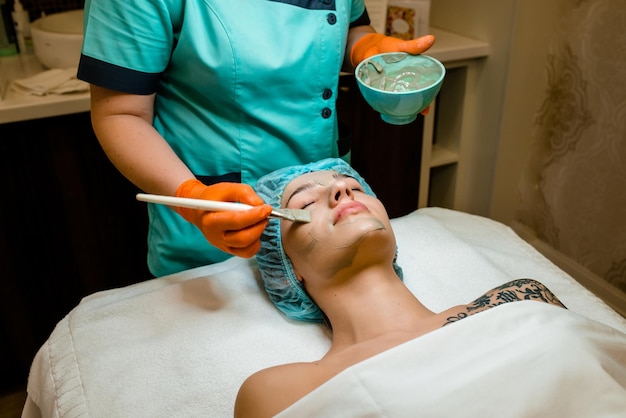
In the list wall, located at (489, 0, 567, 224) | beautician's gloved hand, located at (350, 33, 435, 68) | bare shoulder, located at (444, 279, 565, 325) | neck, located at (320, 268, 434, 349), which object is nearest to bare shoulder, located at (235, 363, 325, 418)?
neck, located at (320, 268, 434, 349)

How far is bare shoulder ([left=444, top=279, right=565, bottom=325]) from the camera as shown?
3.48 feet

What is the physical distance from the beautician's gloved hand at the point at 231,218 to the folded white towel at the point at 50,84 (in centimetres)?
Result: 93

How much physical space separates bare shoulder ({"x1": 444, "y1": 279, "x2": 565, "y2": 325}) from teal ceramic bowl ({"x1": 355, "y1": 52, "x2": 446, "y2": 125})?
1.24ft

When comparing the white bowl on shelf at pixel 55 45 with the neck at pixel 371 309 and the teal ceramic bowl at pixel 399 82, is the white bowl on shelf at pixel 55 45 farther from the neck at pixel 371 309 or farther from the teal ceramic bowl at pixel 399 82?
the neck at pixel 371 309

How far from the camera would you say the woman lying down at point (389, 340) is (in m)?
0.85

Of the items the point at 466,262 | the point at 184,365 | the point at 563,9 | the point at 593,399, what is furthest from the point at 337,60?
the point at 563,9

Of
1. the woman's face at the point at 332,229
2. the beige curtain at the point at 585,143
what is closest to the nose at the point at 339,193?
the woman's face at the point at 332,229

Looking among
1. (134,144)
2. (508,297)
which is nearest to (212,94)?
(134,144)

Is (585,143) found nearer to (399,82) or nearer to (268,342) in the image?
(399,82)

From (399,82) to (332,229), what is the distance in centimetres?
35

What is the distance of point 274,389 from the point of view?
1.00 meters

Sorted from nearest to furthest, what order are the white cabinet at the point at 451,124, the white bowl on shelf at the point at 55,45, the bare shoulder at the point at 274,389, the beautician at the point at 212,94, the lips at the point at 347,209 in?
the bare shoulder at the point at 274,389 → the beautician at the point at 212,94 → the lips at the point at 347,209 → the white bowl on shelf at the point at 55,45 → the white cabinet at the point at 451,124

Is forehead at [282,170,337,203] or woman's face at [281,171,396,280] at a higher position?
forehead at [282,170,337,203]

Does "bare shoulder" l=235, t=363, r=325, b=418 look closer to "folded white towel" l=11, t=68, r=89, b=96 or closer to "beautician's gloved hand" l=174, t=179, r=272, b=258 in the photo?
"beautician's gloved hand" l=174, t=179, r=272, b=258
